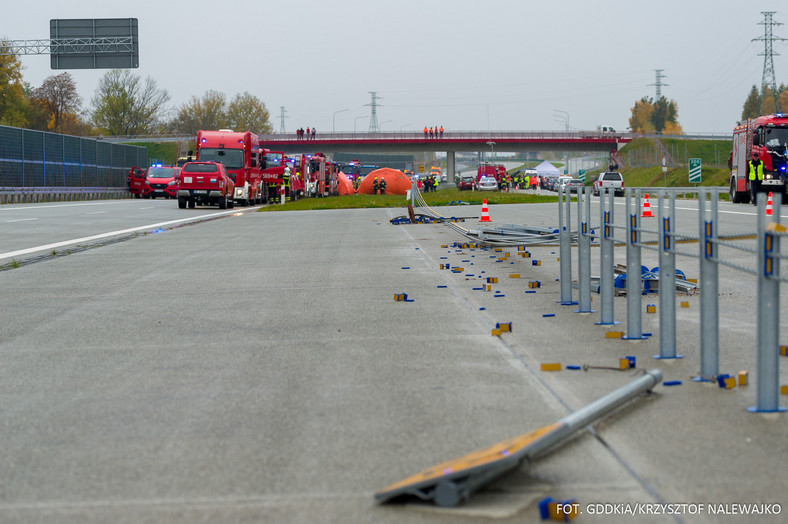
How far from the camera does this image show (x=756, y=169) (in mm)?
36938

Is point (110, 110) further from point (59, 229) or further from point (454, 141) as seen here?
point (59, 229)

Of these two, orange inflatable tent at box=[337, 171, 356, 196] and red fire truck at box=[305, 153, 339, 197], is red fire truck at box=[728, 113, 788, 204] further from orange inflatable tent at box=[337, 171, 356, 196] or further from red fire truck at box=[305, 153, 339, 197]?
orange inflatable tent at box=[337, 171, 356, 196]

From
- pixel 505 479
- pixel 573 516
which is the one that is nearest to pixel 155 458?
pixel 505 479

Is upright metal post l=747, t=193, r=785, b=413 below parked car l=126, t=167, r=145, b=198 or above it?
below

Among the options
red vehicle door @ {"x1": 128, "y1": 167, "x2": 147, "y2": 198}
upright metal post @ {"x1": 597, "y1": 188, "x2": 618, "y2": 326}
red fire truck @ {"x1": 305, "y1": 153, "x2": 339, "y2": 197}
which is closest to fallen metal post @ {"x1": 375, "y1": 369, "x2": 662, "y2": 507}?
upright metal post @ {"x1": 597, "y1": 188, "x2": 618, "y2": 326}

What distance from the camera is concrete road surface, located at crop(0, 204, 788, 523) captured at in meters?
4.31

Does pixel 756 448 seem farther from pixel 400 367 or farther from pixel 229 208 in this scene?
pixel 229 208

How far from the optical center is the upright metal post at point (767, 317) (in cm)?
544

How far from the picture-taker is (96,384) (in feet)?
22.1

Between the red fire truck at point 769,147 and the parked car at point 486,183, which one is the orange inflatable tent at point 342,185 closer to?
the parked car at point 486,183

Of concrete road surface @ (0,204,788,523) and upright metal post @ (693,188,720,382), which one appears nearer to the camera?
concrete road surface @ (0,204,788,523)

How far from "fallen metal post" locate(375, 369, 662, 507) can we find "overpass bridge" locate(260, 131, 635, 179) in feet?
355

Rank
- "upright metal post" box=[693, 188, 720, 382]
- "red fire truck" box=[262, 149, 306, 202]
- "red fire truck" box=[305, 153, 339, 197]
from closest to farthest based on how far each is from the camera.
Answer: "upright metal post" box=[693, 188, 720, 382] < "red fire truck" box=[262, 149, 306, 202] < "red fire truck" box=[305, 153, 339, 197]

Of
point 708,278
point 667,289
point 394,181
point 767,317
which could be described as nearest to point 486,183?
point 394,181
